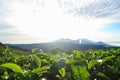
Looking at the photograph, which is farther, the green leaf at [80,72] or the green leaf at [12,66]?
the green leaf at [12,66]

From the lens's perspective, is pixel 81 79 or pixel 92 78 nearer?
pixel 81 79

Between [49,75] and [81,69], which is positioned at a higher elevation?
[81,69]

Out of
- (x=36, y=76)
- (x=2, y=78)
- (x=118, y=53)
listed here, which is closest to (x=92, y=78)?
(x=36, y=76)

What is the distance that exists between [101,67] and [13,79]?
173 centimetres

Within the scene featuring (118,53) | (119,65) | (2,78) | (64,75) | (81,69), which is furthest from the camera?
(118,53)

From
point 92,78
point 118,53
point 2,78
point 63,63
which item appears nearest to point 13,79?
point 2,78

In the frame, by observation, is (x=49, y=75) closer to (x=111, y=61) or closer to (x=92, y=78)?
(x=92, y=78)

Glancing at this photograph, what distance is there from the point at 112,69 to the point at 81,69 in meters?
1.49

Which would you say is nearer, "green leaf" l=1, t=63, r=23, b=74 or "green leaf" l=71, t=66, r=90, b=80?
"green leaf" l=71, t=66, r=90, b=80

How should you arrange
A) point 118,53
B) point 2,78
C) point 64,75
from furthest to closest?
1. point 118,53
2. point 2,78
3. point 64,75

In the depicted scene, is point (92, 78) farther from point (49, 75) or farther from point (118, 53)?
point (118, 53)

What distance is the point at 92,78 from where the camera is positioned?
11.8ft

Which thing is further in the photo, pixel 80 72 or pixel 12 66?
pixel 12 66

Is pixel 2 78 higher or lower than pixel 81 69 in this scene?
lower
